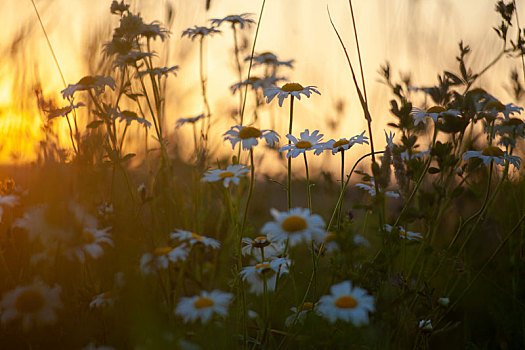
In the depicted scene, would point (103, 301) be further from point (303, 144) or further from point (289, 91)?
point (289, 91)

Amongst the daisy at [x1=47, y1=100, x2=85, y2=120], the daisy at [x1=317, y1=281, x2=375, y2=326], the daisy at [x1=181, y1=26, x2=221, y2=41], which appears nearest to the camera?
the daisy at [x1=317, y1=281, x2=375, y2=326]

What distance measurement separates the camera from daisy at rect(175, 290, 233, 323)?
1010mm

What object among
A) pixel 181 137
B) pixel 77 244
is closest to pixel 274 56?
pixel 181 137

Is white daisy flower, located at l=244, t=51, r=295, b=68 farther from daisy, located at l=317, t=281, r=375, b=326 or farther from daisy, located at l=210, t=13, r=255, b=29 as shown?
daisy, located at l=317, t=281, r=375, b=326

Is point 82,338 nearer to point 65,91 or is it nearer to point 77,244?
point 77,244

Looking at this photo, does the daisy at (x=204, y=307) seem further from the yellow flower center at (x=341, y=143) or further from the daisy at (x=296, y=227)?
the yellow flower center at (x=341, y=143)

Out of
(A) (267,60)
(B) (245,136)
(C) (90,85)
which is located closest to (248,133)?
(B) (245,136)

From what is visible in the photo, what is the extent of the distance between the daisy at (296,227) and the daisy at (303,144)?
1.03 ft

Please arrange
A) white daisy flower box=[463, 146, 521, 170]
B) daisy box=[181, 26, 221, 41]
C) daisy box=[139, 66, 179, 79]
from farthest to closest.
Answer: daisy box=[181, 26, 221, 41]
daisy box=[139, 66, 179, 79]
white daisy flower box=[463, 146, 521, 170]

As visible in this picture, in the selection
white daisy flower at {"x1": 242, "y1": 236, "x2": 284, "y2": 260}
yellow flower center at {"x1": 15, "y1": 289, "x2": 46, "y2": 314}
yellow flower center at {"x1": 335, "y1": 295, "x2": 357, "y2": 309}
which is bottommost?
white daisy flower at {"x1": 242, "y1": 236, "x2": 284, "y2": 260}

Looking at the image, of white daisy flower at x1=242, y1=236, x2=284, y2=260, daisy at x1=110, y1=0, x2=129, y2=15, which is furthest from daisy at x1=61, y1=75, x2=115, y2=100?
white daisy flower at x1=242, y1=236, x2=284, y2=260

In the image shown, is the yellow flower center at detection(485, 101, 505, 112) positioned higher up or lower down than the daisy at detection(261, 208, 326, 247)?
higher up

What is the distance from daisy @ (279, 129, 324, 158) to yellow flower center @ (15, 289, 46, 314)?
0.75 m

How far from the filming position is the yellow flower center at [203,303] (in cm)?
104
